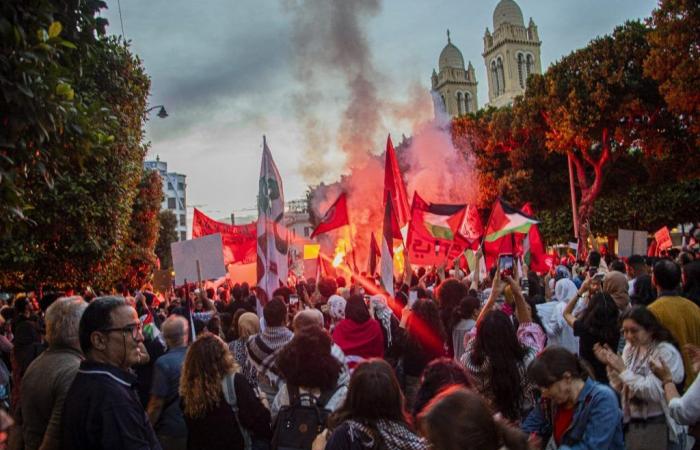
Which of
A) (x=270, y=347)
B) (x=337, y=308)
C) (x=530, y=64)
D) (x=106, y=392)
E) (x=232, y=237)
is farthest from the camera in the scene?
(x=530, y=64)

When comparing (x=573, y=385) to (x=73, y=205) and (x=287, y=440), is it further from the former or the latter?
(x=73, y=205)

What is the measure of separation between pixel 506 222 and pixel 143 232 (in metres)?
16.1

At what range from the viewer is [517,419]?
473 cm

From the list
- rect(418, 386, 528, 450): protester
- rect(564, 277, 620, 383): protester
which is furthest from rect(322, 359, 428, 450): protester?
rect(564, 277, 620, 383): protester

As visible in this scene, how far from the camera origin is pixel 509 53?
10575cm

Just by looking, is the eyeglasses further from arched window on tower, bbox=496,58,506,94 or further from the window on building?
the window on building

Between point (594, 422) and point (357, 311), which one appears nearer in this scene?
point (594, 422)

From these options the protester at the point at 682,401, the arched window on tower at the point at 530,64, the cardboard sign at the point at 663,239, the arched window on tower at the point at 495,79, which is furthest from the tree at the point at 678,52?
the arched window on tower at the point at 530,64

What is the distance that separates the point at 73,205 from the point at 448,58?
111374 millimetres

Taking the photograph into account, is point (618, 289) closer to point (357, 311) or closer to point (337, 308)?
point (357, 311)

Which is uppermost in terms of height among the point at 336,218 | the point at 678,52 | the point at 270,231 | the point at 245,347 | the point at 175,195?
the point at 175,195

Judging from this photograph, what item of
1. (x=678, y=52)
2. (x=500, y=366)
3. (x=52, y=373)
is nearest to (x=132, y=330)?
(x=52, y=373)

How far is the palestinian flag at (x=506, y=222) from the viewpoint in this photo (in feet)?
43.9

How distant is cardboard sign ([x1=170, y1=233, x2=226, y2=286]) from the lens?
9227 millimetres
